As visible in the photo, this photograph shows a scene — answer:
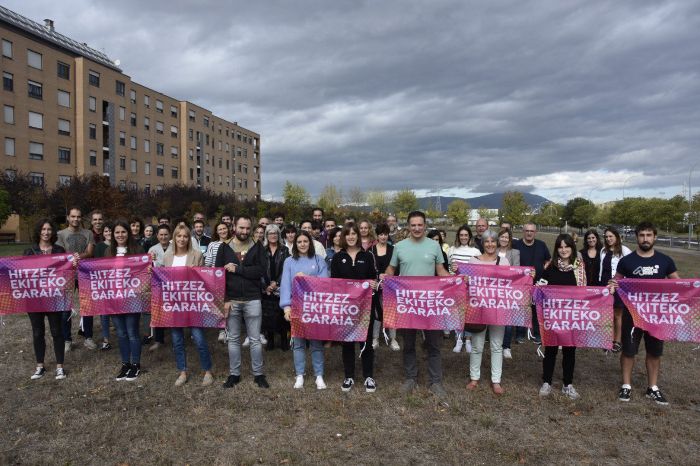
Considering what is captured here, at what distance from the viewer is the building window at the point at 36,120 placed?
42406 mm

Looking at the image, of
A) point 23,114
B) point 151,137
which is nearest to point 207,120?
point 151,137

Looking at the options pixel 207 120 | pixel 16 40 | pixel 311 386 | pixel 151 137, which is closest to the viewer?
pixel 311 386

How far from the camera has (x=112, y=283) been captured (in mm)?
6727

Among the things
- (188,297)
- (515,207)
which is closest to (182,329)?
(188,297)

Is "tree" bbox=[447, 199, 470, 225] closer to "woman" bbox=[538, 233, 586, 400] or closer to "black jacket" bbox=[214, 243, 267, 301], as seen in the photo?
"woman" bbox=[538, 233, 586, 400]

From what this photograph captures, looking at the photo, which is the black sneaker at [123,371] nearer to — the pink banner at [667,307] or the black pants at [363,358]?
the black pants at [363,358]

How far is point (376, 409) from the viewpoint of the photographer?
5586 millimetres

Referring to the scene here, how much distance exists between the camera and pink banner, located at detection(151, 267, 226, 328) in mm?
6414

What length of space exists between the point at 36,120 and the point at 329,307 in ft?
161

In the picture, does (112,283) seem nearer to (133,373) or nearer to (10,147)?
(133,373)

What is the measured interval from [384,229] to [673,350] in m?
5.76

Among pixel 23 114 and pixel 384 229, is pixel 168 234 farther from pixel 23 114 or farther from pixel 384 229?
pixel 23 114

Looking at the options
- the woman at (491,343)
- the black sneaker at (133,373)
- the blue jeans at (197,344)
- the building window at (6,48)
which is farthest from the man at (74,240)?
the building window at (6,48)

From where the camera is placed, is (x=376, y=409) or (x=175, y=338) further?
(x=175, y=338)
